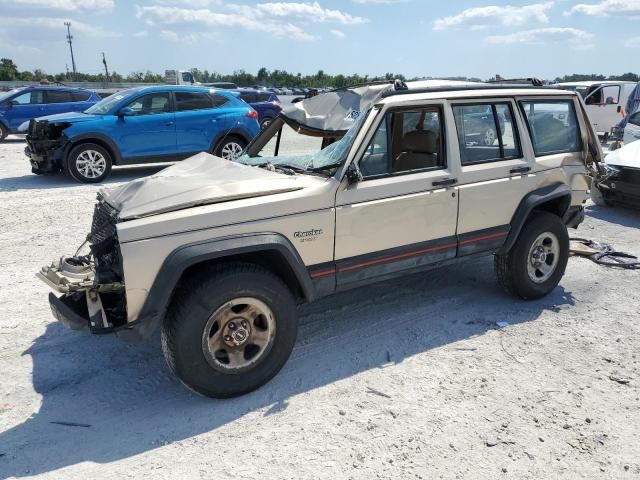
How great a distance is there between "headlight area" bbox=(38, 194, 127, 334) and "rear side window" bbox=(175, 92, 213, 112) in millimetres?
7663

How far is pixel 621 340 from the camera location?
4262mm

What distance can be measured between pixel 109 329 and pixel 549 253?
3.87m

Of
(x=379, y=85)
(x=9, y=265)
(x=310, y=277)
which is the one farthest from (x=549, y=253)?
(x=9, y=265)

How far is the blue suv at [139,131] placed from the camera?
983 cm

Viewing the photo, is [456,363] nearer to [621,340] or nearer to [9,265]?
[621,340]

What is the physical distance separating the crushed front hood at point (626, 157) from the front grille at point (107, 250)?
24.5ft

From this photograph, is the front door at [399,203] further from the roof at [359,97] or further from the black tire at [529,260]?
the black tire at [529,260]

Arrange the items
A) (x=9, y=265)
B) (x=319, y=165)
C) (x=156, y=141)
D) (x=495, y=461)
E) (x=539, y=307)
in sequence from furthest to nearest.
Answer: (x=156, y=141)
(x=9, y=265)
(x=539, y=307)
(x=319, y=165)
(x=495, y=461)

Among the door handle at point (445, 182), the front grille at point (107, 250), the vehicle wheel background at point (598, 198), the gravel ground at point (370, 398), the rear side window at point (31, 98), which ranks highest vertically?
the rear side window at point (31, 98)

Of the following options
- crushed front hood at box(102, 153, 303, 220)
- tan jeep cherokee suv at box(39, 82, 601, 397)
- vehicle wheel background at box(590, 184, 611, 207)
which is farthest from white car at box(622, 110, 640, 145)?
crushed front hood at box(102, 153, 303, 220)

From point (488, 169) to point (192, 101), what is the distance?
7.96 meters

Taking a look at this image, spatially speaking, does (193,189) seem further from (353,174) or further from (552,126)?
(552,126)

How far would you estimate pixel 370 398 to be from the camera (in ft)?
11.4

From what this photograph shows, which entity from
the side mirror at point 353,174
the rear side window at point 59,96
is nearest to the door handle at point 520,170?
the side mirror at point 353,174
